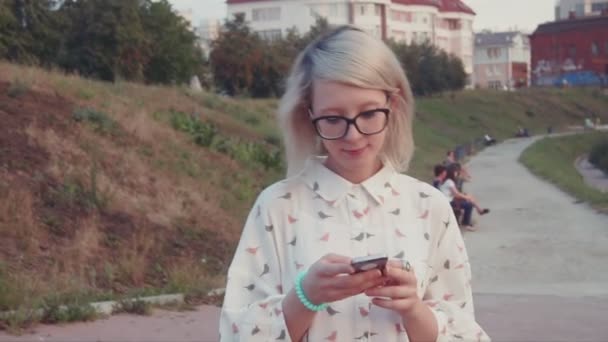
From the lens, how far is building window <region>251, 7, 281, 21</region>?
99.2 metres

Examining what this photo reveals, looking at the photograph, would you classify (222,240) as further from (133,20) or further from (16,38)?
(133,20)

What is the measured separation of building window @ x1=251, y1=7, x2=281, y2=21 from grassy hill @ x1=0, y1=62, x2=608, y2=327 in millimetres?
74064

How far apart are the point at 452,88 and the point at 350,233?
3029 inches

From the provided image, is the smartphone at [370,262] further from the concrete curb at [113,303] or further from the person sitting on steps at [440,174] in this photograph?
the person sitting on steps at [440,174]

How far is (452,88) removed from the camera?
259 ft

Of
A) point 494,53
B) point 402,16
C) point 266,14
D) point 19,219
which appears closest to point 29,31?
point 19,219

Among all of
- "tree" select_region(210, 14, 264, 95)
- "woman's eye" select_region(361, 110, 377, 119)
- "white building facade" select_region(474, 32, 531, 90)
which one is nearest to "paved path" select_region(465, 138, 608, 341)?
"woman's eye" select_region(361, 110, 377, 119)

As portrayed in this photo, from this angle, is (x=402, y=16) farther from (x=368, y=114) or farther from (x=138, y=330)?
(x=368, y=114)

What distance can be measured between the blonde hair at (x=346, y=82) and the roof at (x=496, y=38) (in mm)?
136285

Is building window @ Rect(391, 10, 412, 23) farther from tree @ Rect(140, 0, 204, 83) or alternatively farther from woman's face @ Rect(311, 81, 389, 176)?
woman's face @ Rect(311, 81, 389, 176)

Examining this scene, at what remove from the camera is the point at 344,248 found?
3021 mm

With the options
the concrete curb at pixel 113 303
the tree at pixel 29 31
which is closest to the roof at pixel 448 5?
the tree at pixel 29 31

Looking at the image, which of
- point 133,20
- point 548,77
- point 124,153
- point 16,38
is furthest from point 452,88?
point 124,153

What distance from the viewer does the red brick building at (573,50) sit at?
4043 inches
